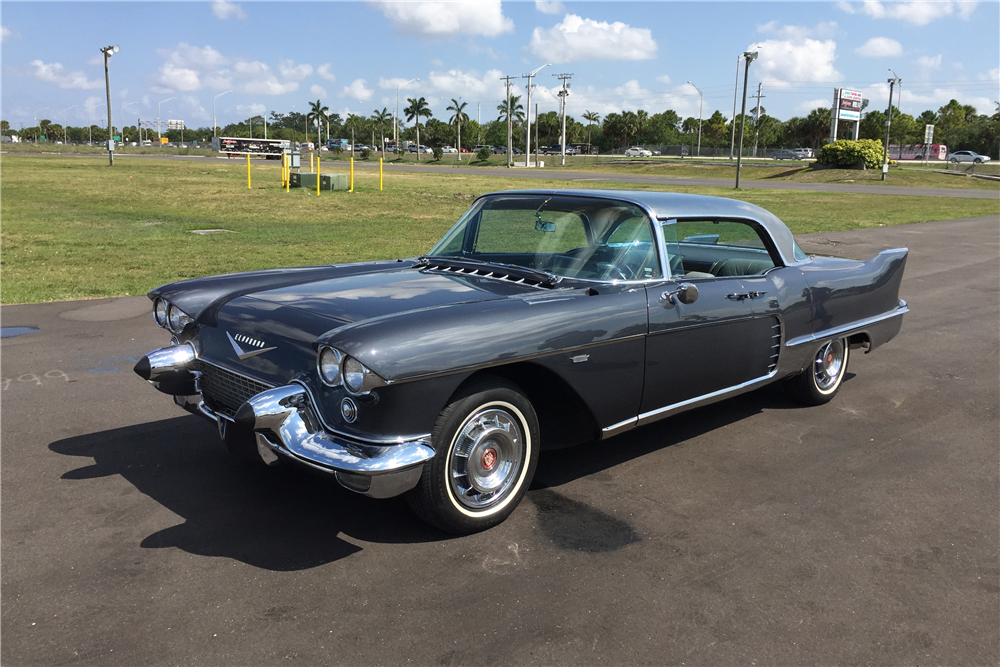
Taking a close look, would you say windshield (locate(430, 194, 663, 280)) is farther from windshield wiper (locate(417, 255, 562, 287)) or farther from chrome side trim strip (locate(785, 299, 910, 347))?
chrome side trim strip (locate(785, 299, 910, 347))

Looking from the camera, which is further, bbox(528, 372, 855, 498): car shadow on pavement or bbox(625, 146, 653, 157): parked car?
bbox(625, 146, 653, 157): parked car

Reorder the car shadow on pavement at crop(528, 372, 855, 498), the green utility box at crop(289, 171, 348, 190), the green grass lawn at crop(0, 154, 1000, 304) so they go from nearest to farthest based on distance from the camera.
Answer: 1. the car shadow on pavement at crop(528, 372, 855, 498)
2. the green grass lawn at crop(0, 154, 1000, 304)
3. the green utility box at crop(289, 171, 348, 190)

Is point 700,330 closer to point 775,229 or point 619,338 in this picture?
point 619,338

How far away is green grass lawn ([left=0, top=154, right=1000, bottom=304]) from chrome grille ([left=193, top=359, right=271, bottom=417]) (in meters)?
6.34

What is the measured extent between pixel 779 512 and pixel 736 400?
6.42 feet

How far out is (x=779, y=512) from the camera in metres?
3.93

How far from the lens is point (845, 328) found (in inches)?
217

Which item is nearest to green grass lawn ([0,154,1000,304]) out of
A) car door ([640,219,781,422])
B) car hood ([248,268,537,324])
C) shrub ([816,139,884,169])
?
car hood ([248,268,537,324])

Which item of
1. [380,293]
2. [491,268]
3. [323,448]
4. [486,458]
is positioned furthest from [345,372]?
[491,268]

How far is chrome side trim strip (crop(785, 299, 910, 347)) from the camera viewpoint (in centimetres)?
507

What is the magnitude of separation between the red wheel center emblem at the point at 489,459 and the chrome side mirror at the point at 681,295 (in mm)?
1274

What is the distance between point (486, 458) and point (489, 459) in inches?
0.9

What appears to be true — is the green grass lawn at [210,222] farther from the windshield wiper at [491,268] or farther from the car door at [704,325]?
the car door at [704,325]

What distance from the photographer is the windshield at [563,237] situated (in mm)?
4266
